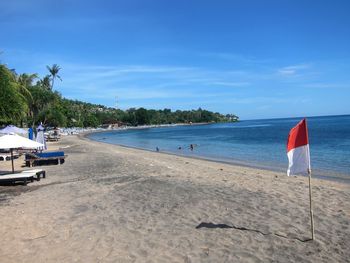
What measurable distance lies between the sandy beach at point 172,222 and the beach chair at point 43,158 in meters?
7.06

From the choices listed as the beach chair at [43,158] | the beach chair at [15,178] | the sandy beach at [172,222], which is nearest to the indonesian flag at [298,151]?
the sandy beach at [172,222]

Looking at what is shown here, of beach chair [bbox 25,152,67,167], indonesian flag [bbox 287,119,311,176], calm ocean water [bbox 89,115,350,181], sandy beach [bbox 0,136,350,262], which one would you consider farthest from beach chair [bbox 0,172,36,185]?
calm ocean water [bbox 89,115,350,181]

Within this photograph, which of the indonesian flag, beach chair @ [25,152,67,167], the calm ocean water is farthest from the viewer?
the calm ocean water

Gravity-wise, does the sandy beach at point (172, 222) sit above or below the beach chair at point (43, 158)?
below

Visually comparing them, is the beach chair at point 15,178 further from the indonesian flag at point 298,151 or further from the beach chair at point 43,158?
the indonesian flag at point 298,151

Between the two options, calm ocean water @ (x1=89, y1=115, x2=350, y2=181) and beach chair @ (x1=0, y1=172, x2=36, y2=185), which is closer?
beach chair @ (x1=0, y1=172, x2=36, y2=185)

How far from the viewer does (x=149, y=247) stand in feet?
21.1

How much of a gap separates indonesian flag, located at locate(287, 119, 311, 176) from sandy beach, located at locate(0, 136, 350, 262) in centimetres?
129

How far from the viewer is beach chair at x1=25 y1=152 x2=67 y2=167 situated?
64.3 feet

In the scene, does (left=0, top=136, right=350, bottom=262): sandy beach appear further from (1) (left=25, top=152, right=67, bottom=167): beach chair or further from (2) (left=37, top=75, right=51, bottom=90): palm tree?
(2) (left=37, top=75, right=51, bottom=90): palm tree

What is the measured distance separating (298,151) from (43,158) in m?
16.2

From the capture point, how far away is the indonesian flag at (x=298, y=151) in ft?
20.9

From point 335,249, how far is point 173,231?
2908mm

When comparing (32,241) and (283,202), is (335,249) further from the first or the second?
(32,241)
